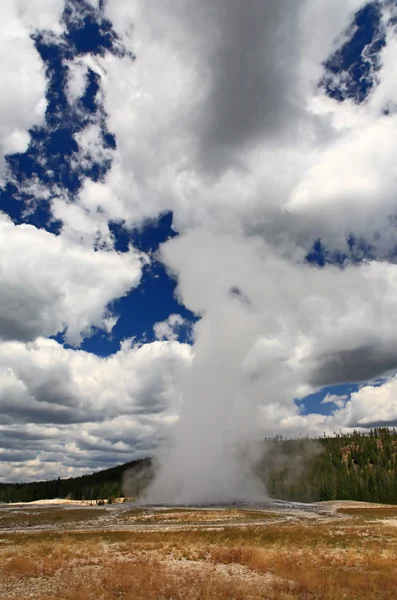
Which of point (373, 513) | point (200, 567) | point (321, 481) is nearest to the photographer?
point (200, 567)

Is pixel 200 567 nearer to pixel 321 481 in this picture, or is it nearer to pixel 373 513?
pixel 373 513

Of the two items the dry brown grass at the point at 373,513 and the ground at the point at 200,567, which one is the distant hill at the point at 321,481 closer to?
the dry brown grass at the point at 373,513

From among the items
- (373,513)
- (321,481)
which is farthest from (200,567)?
(321,481)

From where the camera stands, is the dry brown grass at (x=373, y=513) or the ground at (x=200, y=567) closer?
the ground at (x=200, y=567)

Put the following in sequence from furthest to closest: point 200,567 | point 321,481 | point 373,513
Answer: point 321,481, point 373,513, point 200,567

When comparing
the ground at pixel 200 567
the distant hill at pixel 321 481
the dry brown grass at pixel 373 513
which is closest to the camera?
the ground at pixel 200 567

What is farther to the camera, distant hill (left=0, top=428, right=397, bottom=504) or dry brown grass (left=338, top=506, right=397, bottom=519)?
distant hill (left=0, top=428, right=397, bottom=504)

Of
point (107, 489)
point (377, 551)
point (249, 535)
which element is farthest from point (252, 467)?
point (377, 551)

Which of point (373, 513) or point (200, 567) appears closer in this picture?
point (200, 567)

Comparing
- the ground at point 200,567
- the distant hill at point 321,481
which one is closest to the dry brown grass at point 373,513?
the ground at point 200,567

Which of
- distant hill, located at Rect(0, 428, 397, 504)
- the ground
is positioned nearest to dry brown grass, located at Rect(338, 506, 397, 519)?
the ground

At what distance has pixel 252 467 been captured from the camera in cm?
13938

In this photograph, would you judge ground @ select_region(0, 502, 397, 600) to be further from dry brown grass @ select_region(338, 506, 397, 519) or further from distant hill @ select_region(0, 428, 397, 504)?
distant hill @ select_region(0, 428, 397, 504)

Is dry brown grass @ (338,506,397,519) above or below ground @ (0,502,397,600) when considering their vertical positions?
below
